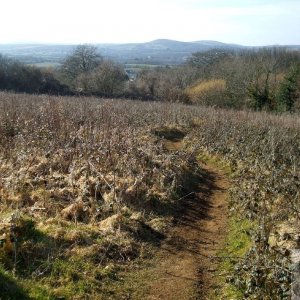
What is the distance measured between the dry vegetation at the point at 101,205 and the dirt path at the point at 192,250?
31 cm

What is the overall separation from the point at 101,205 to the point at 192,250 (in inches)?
82.2

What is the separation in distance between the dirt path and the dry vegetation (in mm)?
306

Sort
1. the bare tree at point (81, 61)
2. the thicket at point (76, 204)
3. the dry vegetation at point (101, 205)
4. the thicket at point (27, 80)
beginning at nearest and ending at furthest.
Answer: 1. the dry vegetation at point (101, 205)
2. the thicket at point (76, 204)
3. the thicket at point (27, 80)
4. the bare tree at point (81, 61)

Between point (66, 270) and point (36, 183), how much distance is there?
3.52 metres

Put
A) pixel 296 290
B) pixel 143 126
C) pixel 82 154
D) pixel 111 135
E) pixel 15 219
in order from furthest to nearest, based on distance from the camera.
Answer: pixel 143 126, pixel 111 135, pixel 82 154, pixel 15 219, pixel 296 290

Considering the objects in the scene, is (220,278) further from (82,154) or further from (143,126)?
(143,126)

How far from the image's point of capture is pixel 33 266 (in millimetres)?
5914

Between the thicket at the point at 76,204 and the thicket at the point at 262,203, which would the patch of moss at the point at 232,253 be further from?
the thicket at the point at 76,204

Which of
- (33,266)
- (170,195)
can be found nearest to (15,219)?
(33,266)

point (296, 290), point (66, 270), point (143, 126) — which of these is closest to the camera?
point (296, 290)

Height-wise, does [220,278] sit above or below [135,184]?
below

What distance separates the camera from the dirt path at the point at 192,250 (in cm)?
596

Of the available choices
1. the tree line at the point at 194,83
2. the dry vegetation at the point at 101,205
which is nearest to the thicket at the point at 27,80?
the tree line at the point at 194,83

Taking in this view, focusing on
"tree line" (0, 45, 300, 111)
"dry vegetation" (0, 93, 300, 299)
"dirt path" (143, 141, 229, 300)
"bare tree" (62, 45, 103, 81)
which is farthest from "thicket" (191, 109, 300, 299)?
"bare tree" (62, 45, 103, 81)
